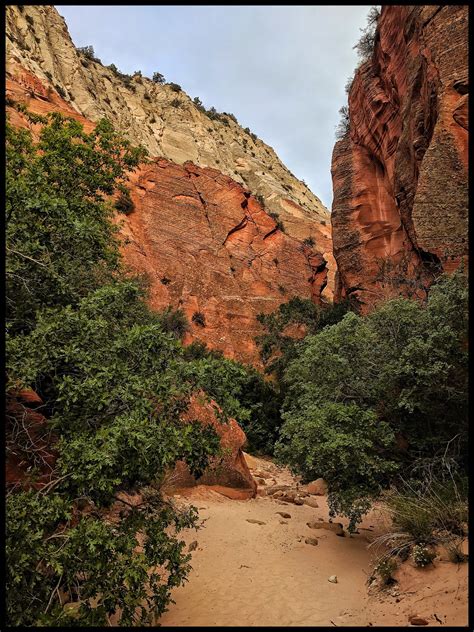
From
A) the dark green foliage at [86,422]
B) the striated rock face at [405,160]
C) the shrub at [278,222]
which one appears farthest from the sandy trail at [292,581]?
the shrub at [278,222]

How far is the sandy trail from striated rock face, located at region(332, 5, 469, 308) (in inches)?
357

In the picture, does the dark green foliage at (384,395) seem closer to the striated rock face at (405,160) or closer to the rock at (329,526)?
the rock at (329,526)

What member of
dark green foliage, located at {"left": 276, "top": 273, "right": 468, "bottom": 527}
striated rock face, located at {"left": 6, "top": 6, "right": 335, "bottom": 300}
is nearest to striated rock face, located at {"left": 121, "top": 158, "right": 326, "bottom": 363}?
striated rock face, located at {"left": 6, "top": 6, "right": 335, "bottom": 300}

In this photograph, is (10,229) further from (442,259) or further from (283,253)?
(283,253)

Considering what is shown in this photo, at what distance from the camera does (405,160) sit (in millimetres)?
18328

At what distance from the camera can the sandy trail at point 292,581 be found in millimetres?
5941

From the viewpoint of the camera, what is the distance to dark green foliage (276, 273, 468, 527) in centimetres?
853

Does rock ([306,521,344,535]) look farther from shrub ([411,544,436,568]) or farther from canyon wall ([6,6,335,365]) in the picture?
canyon wall ([6,6,335,365])

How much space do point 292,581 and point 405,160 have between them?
16848 millimetres

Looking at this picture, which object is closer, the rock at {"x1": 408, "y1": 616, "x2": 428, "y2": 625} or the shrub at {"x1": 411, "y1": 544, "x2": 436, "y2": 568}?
the rock at {"x1": 408, "y1": 616, "x2": 428, "y2": 625}

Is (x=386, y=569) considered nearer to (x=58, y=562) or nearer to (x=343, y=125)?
(x=58, y=562)

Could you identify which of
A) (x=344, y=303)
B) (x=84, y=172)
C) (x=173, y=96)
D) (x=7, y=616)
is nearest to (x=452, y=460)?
(x=7, y=616)

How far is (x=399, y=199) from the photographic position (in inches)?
740

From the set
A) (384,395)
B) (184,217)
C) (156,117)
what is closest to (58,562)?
(384,395)
